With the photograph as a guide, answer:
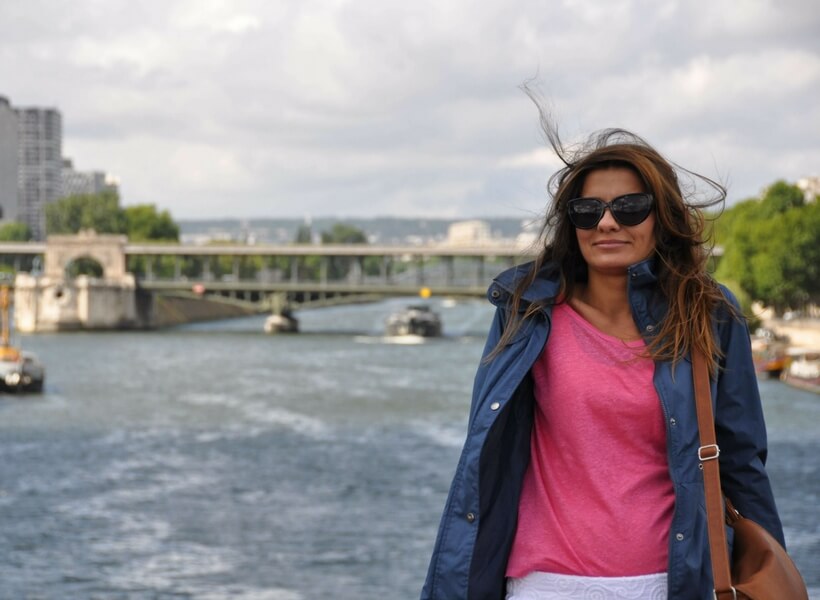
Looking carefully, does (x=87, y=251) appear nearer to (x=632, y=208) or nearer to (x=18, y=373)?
(x=18, y=373)

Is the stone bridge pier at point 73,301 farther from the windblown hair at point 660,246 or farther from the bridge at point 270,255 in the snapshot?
the windblown hair at point 660,246

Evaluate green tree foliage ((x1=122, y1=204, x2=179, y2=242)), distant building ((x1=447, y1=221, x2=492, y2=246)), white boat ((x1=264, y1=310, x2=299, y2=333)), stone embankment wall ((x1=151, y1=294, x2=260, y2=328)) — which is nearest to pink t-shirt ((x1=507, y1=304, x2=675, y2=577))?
white boat ((x1=264, y1=310, x2=299, y2=333))

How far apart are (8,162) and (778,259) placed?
13134cm

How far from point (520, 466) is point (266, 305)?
207 feet

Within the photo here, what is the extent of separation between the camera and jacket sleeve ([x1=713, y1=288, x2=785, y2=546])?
2449mm

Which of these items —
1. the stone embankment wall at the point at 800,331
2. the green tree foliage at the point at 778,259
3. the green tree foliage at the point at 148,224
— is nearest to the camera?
the stone embankment wall at the point at 800,331

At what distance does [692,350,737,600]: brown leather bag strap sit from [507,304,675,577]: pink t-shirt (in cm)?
6

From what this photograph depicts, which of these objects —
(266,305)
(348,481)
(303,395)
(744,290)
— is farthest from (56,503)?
(266,305)

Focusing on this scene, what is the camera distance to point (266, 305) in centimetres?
6538

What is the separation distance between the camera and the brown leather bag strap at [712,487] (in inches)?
92.0

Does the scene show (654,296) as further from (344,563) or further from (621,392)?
(344,563)

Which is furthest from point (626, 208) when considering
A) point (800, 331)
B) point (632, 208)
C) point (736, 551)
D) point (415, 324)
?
point (415, 324)

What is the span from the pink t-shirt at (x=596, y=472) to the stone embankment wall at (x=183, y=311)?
68.2 meters

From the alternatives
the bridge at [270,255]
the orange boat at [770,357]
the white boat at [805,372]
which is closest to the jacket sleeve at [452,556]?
the white boat at [805,372]
